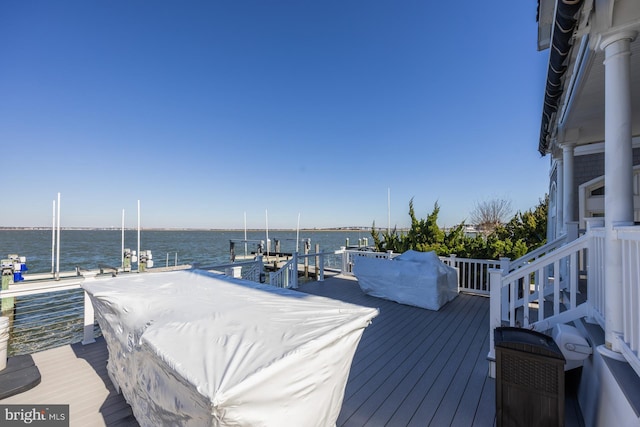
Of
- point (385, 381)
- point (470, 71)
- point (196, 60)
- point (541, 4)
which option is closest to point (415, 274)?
point (385, 381)

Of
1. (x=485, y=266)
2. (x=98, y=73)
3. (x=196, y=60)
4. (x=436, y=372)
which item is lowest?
(x=436, y=372)

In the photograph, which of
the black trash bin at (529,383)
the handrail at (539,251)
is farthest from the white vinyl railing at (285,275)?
the black trash bin at (529,383)

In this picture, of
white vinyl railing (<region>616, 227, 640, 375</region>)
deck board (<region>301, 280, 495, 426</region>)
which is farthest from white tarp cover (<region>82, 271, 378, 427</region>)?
white vinyl railing (<region>616, 227, 640, 375</region>)

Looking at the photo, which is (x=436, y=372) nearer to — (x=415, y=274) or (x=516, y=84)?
(x=415, y=274)

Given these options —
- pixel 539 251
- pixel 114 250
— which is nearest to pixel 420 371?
pixel 539 251

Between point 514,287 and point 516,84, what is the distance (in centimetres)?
858

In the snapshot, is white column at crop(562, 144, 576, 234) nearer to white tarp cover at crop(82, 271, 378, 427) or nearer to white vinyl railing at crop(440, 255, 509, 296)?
white vinyl railing at crop(440, 255, 509, 296)

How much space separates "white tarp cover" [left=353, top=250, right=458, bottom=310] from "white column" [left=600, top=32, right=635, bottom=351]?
3.16 meters

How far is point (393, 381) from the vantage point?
8.75 feet

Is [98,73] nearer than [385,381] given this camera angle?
No

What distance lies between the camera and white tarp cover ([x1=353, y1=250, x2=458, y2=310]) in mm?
5027

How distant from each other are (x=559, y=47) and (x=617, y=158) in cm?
102

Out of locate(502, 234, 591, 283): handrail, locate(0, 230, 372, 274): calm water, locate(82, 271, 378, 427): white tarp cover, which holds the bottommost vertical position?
locate(0, 230, 372, 274): calm water

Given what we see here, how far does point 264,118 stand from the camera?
12.5 meters
